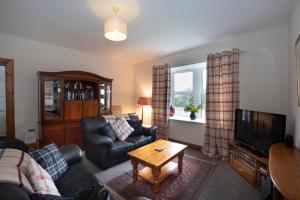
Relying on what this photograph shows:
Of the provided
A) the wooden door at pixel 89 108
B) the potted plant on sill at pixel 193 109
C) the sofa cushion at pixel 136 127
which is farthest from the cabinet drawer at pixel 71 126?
the potted plant on sill at pixel 193 109

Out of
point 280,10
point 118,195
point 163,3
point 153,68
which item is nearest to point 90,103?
point 153,68

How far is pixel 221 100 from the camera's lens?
9.84 feet

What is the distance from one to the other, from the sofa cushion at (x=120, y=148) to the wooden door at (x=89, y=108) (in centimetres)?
124

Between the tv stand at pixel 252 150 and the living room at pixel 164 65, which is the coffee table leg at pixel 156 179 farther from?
the tv stand at pixel 252 150

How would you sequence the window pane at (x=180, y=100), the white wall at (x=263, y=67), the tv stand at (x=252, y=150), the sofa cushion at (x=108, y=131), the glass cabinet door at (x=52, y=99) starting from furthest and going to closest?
the window pane at (x=180, y=100), the glass cabinet door at (x=52, y=99), the sofa cushion at (x=108, y=131), the white wall at (x=263, y=67), the tv stand at (x=252, y=150)

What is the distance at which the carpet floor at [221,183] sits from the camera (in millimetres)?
1894

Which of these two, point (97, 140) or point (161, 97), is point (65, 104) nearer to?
point (97, 140)

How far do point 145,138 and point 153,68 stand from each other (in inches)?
80.9

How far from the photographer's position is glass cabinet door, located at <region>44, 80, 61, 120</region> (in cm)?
311

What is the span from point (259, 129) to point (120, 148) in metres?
2.24

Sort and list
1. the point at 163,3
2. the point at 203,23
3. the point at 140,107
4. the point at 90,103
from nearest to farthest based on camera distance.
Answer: the point at 163,3 → the point at 203,23 → the point at 90,103 → the point at 140,107

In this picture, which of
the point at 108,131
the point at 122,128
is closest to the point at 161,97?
the point at 122,128

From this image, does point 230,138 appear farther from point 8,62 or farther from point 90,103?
point 8,62

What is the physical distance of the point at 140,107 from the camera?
195 inches
